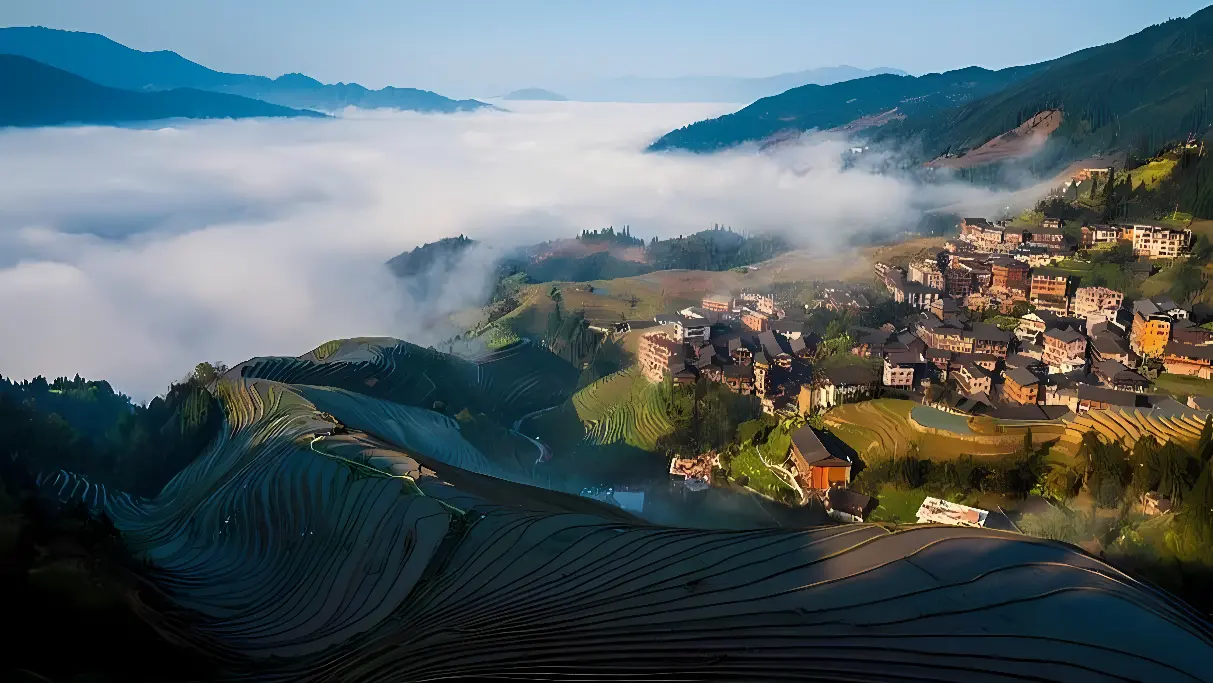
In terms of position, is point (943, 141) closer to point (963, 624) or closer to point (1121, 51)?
point (1121, 51)

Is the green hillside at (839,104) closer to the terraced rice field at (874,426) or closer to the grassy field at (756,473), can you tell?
the terraced rice field at (874,426)

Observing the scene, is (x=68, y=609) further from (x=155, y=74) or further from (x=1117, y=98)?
(x=155, y=74)

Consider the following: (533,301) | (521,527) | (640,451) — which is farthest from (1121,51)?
(521,527)

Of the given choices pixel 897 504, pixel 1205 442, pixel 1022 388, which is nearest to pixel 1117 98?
pixel 1022 388

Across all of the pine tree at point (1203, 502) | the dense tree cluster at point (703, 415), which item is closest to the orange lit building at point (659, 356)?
the dense tree cluster at point (703, 415)

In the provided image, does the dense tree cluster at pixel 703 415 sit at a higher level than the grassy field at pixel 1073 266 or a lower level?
lower

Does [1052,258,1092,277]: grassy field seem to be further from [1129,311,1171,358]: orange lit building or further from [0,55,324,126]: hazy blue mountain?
[0,55,324,126]: hazy blue mountain
